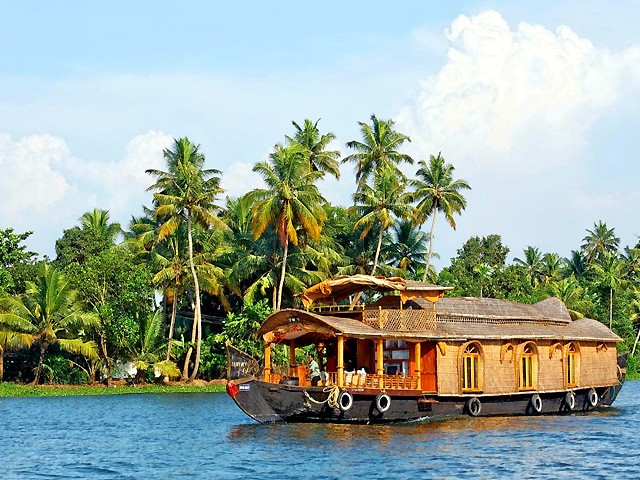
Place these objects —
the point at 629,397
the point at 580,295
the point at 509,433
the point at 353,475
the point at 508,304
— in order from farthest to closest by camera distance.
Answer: the point at 580,295 → the point at 629,397 → the point at 508,304 → the point at 509,433 → the point at 353,475

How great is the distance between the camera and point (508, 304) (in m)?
27.8

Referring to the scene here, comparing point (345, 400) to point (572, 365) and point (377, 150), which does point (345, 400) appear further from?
point (377, 150)

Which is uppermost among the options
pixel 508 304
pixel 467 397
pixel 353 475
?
pixel 508 304

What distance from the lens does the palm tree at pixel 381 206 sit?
1663 inches

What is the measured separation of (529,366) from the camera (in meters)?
26.9

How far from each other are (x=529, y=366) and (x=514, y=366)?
786 millimetres

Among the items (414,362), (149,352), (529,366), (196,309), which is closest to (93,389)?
(149,352)

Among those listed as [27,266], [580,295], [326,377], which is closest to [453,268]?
[580,295]

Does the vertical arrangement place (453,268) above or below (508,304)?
above

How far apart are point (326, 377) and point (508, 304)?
663 centimetres

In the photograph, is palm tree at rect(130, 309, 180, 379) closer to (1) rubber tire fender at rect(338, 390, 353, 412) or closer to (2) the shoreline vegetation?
(2) the shoreline vegetation

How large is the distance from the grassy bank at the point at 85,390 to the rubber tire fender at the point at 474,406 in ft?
55.4

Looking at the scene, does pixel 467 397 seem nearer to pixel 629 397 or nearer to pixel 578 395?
pixel 578 395

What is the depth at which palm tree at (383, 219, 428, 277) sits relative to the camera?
152 feet
